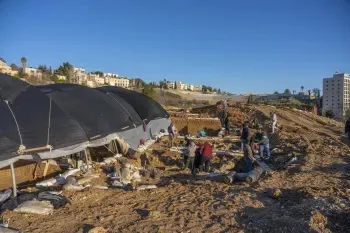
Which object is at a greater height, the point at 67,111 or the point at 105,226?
the point at 67,111

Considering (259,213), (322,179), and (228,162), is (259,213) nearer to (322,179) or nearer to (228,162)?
(322,179)

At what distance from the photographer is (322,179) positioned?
9867 millimetres

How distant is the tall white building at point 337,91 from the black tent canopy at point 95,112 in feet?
230

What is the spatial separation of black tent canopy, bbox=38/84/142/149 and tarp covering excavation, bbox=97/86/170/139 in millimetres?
1694

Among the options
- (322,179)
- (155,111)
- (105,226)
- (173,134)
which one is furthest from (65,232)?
(155,111)

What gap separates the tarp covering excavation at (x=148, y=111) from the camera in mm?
19047

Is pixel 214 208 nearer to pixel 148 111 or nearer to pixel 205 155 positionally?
pixel 205 155

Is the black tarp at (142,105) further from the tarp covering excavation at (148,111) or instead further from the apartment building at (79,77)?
the apartment building at (79,77)

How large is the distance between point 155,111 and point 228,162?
802 cm

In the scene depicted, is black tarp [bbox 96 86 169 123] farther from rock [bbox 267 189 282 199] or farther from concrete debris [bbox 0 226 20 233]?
concrete debris [bbox 0 226 20 233]

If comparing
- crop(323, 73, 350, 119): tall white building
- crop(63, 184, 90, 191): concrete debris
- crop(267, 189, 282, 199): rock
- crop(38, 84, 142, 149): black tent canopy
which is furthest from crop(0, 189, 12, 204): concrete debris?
Answer: crop(323, 73, 350, 119): tall white building

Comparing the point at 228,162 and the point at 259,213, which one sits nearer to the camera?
the point at 259,213

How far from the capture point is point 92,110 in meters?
13.9

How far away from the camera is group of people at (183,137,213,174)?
39.2ft
